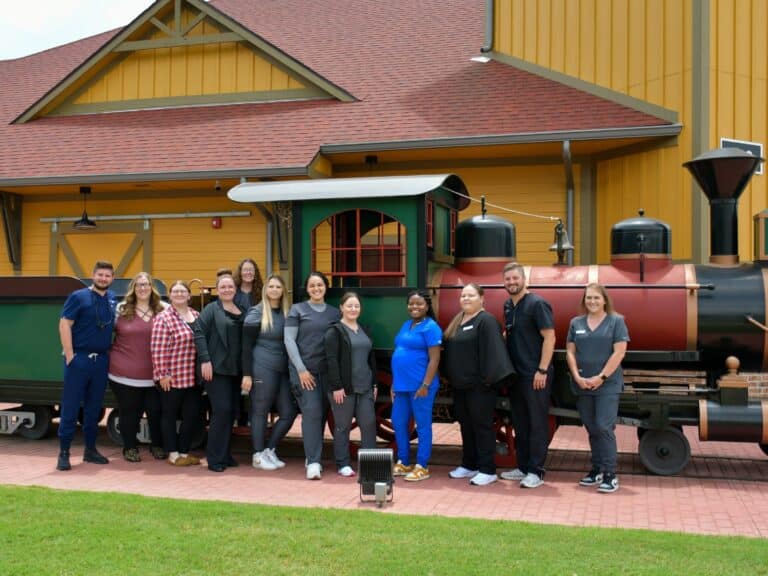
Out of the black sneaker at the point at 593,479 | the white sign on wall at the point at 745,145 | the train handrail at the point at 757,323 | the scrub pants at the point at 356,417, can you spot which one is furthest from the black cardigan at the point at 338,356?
the white sign on wall at the point at 745,145

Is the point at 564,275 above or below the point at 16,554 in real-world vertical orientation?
above

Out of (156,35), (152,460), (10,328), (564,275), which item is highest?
(156,35)

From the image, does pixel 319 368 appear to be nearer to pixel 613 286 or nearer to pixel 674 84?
pixel 613 286

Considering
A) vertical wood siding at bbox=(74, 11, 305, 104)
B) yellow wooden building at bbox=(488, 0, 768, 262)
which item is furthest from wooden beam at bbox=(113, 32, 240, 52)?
yellow wooden building at bbox=(488, 0, 768, 262)

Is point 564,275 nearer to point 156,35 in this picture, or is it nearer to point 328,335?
point 328,335

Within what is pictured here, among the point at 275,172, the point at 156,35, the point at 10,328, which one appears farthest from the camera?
the point at 156,35

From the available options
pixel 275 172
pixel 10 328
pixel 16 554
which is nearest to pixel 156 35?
pixel 275 172

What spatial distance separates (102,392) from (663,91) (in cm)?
738

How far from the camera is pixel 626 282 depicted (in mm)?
7035

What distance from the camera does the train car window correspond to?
24.0ft

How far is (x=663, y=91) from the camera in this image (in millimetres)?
9984

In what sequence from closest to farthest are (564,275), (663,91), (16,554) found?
(16,554), (564,275), (663,91)

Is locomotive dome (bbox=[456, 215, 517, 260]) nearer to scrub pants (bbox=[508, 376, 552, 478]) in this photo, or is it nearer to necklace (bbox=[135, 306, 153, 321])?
scrub pants (bbox=[508, 376, 552, 478])

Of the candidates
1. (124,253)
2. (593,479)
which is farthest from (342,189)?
(124,253)
